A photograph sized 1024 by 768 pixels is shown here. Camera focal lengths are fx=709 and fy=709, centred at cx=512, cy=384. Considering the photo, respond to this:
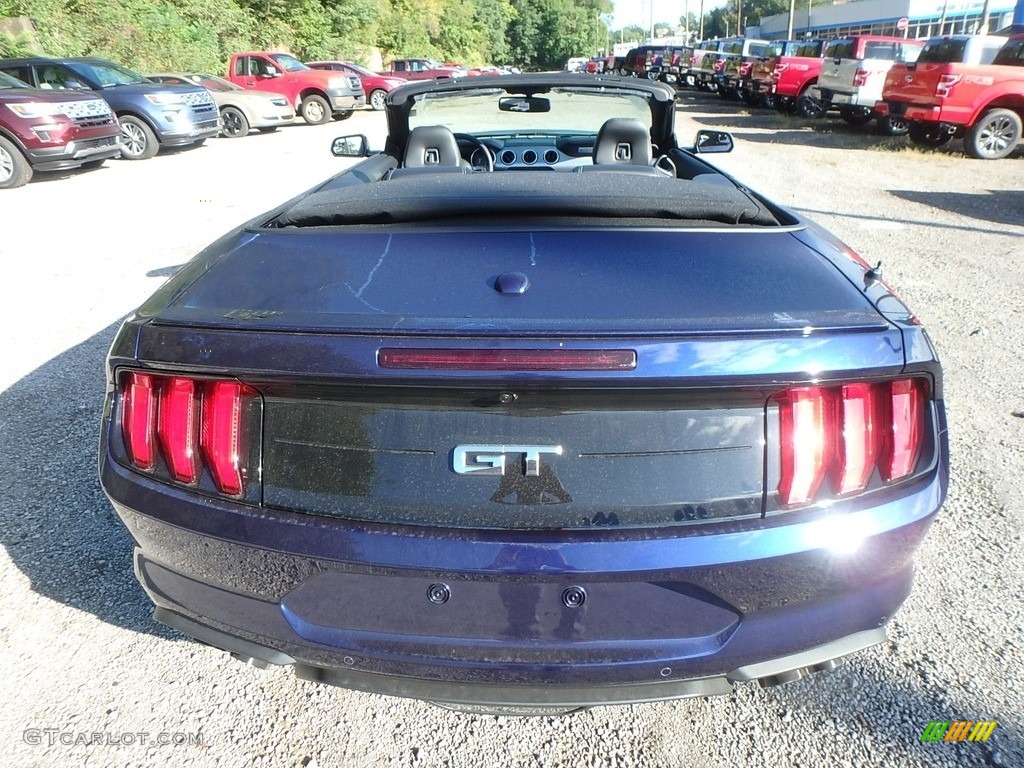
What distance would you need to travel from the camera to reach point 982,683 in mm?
2053

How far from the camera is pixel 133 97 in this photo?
1236 centimetres

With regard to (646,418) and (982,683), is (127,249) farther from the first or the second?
(982,683)

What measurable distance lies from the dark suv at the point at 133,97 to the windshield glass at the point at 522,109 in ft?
34.8

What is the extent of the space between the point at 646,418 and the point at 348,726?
125cm

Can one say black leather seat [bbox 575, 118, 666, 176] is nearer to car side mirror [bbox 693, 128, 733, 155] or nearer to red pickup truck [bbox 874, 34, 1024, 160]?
car side mirror [bbox 693, 128, 733, 155]

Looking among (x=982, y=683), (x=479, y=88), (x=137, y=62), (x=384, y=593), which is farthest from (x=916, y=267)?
(x=137, y=62)

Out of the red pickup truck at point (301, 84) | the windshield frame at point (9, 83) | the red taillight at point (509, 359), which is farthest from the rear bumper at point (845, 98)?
the red taillight at point (509, 359)

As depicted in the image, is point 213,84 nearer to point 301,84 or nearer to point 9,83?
point 301,84

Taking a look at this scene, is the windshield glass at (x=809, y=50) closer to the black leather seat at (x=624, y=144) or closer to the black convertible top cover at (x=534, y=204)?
the black leather seat at (x=624, y=144)

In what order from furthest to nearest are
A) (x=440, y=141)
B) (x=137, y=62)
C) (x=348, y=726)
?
(x=137, y=62), (x=440, y=141), (x=348, y=726)

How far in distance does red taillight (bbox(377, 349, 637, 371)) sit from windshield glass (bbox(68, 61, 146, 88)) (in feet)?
45.6

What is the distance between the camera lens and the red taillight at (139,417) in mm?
1645

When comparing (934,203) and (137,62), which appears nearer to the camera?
(934,203)

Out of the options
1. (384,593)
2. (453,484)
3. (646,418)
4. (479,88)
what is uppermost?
(479,88)
